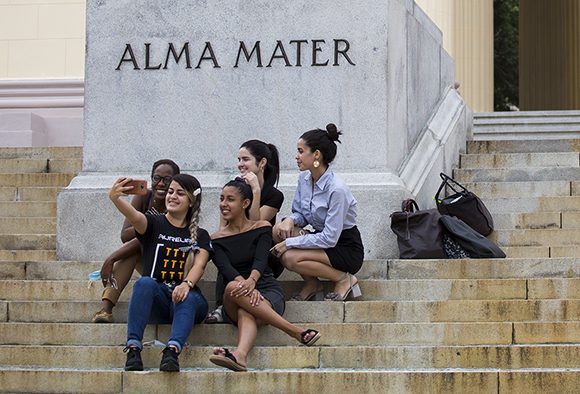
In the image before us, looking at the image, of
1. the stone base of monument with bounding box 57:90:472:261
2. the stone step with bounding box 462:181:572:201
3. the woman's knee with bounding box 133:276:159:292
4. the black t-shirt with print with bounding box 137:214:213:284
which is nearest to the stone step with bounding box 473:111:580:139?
the stone step with bounding box 462:181:572:201

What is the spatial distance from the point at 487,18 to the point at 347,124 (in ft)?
33.8

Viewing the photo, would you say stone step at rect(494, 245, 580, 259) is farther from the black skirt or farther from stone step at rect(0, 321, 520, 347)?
stone step at rect(0, 321, 520, 347)

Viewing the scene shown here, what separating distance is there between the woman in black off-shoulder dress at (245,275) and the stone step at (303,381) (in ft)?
0.52

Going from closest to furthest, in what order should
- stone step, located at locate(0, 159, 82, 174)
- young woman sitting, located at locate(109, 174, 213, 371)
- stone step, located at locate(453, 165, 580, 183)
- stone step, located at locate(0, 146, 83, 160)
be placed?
young woman sitting, located at locate(109, 174, 213, 371)
stone step, located at locate(453, 165, 580, 183)
stone step, located at locate(0, 159, 82, 174)
stone step, located at locate(0, 146, 83, 160)

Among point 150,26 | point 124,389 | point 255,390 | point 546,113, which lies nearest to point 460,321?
point 255,390

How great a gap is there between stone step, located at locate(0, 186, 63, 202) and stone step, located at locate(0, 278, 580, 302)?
2.51m

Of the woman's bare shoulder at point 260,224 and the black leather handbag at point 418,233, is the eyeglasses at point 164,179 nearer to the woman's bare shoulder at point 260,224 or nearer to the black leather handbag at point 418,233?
the woman's bare shoulder at point 260,224

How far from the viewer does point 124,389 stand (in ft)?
28.7

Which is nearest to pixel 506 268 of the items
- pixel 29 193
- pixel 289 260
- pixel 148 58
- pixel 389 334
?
pixel 389 334

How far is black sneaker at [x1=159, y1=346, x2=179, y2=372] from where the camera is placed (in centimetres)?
864

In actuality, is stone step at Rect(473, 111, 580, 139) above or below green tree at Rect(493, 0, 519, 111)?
below

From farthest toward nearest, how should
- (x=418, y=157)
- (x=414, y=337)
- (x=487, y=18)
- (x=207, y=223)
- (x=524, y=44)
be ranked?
1. (x=524, y=44)
2. (x=487, y=18)
3. (x=418, y=157)
4. (x=207, y=223)
5. (x=414, y=337)

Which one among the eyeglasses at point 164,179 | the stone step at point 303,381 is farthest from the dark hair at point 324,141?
the stone step at point 303,381

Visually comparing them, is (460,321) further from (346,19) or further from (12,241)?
(12,241)
